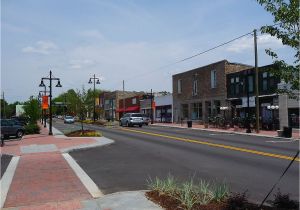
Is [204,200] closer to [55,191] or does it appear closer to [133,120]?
[55,191]

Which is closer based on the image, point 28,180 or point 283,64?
point 283,64

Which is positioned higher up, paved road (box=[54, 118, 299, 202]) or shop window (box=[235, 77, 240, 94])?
shop window (box=[235, 77, 240, 94])

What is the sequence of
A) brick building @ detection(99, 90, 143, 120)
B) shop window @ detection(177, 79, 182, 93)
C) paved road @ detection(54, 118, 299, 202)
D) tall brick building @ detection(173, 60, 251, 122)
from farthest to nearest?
brick building @ detection(99, 90, 143, 120) < shop window @ detection(177, 79, 182, 93) < tall brick building @ detection(173, 60, 251, 122) < paved road @ detection(54, 118, 299, 202)

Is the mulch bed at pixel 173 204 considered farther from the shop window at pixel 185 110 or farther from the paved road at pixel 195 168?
the shop window at pixel 185 110

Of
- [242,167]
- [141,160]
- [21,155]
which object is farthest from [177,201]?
[21,155]

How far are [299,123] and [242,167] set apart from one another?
2569cm

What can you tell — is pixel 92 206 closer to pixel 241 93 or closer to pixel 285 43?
pixel 285 43

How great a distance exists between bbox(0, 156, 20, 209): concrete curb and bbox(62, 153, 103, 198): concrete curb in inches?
76.4

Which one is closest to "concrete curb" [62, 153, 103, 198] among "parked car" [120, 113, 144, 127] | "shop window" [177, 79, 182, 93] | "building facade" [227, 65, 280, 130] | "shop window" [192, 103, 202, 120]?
"building facade" [227, 65, 280, 130]

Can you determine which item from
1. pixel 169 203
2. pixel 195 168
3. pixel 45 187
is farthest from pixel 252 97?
pixel 169 203

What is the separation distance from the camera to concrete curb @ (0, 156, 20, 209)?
1016 cm

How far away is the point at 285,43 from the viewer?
7.25m

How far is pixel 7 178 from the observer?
42.1 ft

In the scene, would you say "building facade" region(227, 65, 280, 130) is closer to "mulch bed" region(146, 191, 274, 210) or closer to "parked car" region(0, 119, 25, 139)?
"parked car" region(0, 119, 25, 139)
